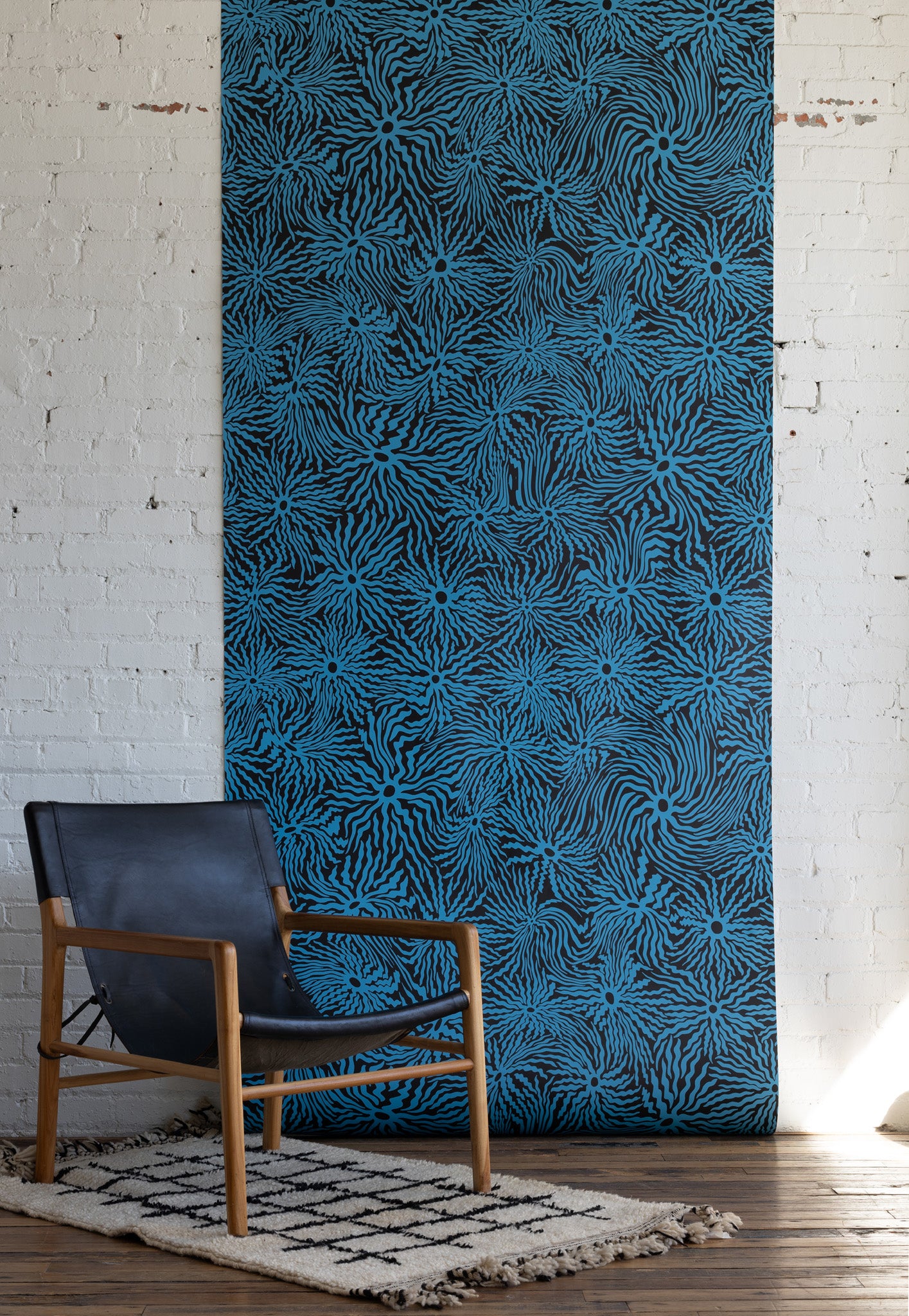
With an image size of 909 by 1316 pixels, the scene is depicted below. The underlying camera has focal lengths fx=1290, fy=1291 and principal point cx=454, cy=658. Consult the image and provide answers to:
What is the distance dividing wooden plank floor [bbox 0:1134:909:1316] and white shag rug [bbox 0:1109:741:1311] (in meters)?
0.03

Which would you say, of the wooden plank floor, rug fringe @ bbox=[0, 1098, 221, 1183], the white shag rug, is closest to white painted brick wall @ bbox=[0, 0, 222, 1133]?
rug fringe @ bbox=[0, 1098, 221, 1183]

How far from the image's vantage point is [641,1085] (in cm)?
287

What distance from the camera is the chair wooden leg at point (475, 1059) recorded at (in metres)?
2.33

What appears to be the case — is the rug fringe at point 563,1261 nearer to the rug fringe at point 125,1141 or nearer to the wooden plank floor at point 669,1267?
the wooden plank floor at point 669,1267

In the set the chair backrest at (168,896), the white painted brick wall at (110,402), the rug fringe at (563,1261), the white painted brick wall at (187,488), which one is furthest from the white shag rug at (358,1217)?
the white painted brick wall at (110,402)

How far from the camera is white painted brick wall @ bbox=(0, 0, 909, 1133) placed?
2.90 m

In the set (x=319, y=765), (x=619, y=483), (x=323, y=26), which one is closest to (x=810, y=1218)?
(x=319, y=765)

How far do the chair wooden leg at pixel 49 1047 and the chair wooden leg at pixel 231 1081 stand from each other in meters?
0.49

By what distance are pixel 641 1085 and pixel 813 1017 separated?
43cm

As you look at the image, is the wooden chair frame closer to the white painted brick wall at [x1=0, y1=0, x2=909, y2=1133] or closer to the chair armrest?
the chair armrest

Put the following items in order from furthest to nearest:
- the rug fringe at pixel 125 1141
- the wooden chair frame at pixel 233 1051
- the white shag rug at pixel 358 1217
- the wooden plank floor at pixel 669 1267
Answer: the rug fringe at pixel 125 1141 → the wooden chair frame at pixel 233 1051 → the white shag rug at pixel 358 1217 → the wooden plank floor at pixel 669 1267

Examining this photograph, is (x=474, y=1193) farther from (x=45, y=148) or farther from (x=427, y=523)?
(x=45, y=148)

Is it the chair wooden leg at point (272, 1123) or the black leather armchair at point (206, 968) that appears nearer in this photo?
the black leather armchair at point (206, 968)

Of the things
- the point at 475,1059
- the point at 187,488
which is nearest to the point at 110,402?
the point at 187,488
